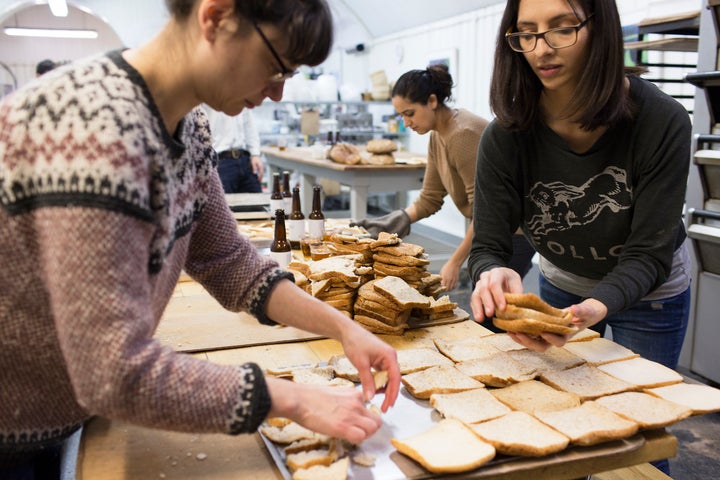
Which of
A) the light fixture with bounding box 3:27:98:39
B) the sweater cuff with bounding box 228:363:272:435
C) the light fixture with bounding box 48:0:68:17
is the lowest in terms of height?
the sweater cuff with bounding box 228:363:272:435

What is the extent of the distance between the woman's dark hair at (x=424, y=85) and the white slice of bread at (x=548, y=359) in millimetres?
2151

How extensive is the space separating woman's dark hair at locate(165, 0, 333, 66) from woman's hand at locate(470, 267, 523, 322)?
893 mm

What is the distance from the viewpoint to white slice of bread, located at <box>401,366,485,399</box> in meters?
1.50

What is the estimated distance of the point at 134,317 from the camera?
2.97 feet

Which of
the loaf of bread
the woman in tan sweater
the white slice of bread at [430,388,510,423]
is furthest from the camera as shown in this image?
the loaf of bread

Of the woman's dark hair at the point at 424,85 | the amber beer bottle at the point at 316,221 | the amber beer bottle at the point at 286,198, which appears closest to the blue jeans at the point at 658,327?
the amber beer bottle at the point at 316,221

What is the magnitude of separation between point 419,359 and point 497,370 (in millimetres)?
208

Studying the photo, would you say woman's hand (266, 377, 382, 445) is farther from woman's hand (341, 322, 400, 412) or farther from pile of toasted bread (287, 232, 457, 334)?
pile of toasted bread (287, 232, 457, 334)

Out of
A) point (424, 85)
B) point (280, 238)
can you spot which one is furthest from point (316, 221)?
point (424, 85)

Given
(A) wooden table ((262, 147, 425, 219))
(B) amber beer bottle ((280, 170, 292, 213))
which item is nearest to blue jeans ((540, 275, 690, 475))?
(B) amber beer bottle ((280, 170, 292, 213))

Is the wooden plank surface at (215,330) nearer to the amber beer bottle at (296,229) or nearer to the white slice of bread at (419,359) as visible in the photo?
the white slice of bread at (419,359)

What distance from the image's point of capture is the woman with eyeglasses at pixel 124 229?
0.86 m

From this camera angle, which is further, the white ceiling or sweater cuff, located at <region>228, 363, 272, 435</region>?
the white ceiling

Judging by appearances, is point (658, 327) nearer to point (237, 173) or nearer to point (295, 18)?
point (295, 18)
